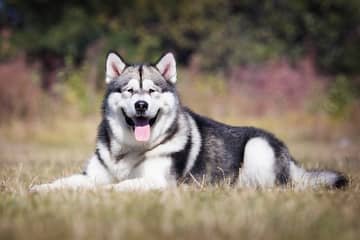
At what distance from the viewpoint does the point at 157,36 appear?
23.3m

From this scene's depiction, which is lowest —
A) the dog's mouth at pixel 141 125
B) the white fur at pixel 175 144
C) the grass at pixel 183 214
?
the grass at pixel 183 214

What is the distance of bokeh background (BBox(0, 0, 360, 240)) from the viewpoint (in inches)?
133

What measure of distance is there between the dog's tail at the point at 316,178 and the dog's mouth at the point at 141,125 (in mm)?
1343

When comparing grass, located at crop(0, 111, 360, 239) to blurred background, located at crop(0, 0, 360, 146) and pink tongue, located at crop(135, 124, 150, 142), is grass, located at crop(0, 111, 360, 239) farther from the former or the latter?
blurred background, located at crop(0, 0, 360, 146)

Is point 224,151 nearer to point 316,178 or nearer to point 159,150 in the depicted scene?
point 159,150

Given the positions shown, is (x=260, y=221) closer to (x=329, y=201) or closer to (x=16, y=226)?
(x=329, y=201)

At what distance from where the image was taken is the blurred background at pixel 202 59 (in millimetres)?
14891

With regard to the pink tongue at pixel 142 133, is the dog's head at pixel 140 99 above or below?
above

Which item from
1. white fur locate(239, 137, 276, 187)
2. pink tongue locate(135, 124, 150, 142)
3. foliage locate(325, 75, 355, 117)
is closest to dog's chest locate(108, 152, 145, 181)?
pink tongue locate(135, 124, 150, 142)

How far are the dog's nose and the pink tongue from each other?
20 centimetres

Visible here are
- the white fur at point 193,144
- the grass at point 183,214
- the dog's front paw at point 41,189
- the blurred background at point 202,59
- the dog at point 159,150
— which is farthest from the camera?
the blurred background at point 202,59

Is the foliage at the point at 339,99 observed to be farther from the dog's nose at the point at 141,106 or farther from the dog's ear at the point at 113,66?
the dog's nose at the point at 141,106

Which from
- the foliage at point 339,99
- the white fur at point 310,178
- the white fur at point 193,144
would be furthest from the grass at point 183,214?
the foliage at point 339,99

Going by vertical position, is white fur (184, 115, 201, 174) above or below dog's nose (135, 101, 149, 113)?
below
